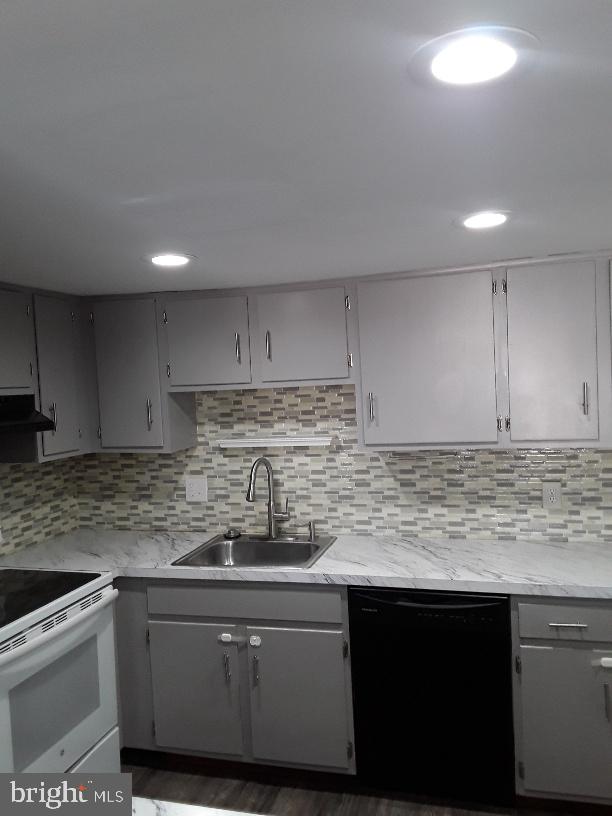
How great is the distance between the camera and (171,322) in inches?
125

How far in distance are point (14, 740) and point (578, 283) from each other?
2.63m

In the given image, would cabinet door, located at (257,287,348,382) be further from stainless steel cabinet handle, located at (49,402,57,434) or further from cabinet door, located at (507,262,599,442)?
stainless steel cabinet handle, located at (49,402,57,434)

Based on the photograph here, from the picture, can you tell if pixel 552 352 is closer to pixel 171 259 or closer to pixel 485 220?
pixel 485 220

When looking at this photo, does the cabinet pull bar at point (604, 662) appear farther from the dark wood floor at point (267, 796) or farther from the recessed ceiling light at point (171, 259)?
the recessed ceiling light at point (171, 259)

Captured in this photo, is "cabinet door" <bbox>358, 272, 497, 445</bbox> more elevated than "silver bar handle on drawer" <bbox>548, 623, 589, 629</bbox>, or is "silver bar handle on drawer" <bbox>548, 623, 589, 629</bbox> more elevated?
"cabinet door" <bbox>358, 272, 497, 445</bbox>

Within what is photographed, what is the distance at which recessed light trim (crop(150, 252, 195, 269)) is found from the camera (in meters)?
2.26

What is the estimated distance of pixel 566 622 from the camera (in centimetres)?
241

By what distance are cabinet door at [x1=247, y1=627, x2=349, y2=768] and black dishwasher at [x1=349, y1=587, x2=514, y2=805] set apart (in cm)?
8

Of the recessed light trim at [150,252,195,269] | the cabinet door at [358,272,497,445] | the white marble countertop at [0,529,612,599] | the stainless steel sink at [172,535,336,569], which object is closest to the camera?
the recessed light trim at [150,252,195,269]

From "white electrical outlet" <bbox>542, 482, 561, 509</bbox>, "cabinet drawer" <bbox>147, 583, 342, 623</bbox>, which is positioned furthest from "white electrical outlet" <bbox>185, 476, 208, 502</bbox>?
"white electrical outlet" <bbox>542, 482, 561, 509</bbox>

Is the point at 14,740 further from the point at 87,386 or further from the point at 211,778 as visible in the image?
the point at 87,386

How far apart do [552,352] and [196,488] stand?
1908mm

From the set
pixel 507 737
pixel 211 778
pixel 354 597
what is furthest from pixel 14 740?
pixel 507 737

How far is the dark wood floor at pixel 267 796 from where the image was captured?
256cm
